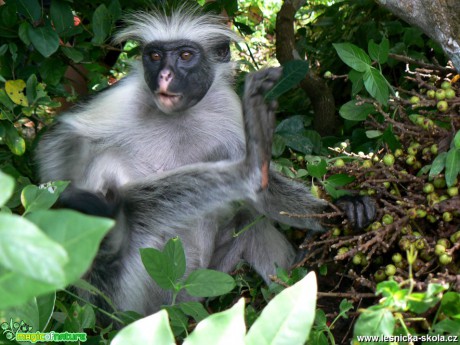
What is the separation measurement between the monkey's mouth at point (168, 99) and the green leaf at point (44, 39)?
2.78 feet

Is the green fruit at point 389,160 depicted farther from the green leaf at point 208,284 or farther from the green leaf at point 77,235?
the green leaf at point 77,235

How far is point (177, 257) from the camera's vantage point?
2285 millimetres

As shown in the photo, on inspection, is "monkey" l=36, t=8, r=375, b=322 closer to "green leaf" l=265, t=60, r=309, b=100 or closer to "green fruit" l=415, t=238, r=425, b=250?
"green leaf" l=265, t=60, r=309, b=100

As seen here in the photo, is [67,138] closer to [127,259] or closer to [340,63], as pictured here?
[127,259]

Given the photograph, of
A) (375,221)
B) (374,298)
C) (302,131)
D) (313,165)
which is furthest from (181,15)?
(374,298)

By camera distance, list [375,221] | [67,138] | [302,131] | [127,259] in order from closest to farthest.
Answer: [375,221], [127,259], [67,138], [302,131]

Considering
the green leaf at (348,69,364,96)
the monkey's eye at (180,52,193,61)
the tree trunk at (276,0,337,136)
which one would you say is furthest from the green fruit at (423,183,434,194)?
the tree trunk at (276,0,337,136)

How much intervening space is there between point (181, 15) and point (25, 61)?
1.09 metres

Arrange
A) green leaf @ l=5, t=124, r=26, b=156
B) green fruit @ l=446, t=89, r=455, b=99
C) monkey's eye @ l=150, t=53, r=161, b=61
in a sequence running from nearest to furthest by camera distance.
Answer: green fruit @ l=446, t=89, r=455, b=99 < monkey's eye @ l=150, t=53, r=161, b=61 < green leaf @ l=5, t=124, r=26, b=156

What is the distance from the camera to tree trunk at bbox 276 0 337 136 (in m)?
4.24

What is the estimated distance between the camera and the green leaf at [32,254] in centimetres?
85

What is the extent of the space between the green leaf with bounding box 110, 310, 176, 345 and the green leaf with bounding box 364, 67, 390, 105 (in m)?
1.84

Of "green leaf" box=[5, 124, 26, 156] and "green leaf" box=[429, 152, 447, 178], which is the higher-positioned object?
"green leaf" box=[429, 152, 447, 178]

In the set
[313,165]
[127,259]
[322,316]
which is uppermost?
[313,165]
